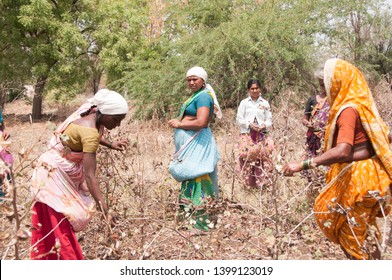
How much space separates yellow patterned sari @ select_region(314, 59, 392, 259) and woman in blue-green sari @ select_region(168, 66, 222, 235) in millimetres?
1461

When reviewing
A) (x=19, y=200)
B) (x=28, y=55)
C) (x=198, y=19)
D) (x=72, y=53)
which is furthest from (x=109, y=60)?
(x=19, y=200)

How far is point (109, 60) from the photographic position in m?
16.5

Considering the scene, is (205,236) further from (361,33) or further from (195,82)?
(361,33)

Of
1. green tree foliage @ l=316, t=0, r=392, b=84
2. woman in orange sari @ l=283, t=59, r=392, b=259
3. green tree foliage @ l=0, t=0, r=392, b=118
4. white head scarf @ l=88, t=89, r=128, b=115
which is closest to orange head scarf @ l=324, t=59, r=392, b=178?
woman in orange sari @ l=283, t=59, r=392, b=259

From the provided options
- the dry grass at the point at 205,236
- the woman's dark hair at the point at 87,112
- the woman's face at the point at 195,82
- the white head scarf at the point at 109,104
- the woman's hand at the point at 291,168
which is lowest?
the dry grass at the point at 205,236

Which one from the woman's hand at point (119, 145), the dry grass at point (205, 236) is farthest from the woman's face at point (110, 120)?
the woman's hand at point (119, 145)

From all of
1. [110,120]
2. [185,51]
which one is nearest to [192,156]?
[110,120]

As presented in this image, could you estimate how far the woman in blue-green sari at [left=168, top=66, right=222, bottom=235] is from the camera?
3871 millimetres

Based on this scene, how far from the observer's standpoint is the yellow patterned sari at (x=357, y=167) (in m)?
2.44

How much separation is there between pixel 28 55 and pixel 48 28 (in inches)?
54.6

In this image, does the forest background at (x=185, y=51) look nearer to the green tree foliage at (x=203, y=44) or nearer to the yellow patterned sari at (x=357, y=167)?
the green tree foliage at (x=203, y=44)

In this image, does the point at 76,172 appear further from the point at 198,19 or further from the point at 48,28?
the point at 48,28

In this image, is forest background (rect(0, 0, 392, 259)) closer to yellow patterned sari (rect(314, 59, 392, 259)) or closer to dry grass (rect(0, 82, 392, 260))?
dry grass (rect(0, 82, 392, 260))

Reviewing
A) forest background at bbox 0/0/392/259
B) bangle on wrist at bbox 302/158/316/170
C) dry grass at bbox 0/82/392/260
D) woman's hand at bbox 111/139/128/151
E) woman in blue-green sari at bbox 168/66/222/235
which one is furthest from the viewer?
forest background at bbox 0/0/392/259
